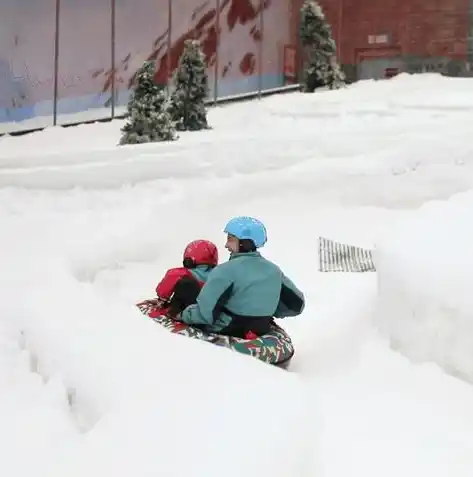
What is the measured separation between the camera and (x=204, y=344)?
4289 mm

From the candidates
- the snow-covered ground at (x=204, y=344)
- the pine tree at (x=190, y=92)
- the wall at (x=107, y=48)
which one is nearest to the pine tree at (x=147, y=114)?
the snow-covered ground at (x=204, y=344)

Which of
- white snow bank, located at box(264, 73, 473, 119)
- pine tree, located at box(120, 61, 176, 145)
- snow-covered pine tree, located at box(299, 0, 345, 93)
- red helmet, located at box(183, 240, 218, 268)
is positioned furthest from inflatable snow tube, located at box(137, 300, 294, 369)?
snow-covered pine tree, located at box(299, 0, 345, 93)

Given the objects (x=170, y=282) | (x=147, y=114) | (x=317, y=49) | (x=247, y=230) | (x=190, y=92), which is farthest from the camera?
(x=317, y=49)

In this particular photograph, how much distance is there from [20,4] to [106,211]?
519cm

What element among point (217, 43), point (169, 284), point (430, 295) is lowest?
point (169, 284)

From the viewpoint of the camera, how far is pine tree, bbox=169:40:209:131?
13.1 meters

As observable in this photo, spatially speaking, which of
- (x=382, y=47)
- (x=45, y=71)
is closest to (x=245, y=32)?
(x=382, y=47)

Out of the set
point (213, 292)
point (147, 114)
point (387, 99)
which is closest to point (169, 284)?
point (213, 292)

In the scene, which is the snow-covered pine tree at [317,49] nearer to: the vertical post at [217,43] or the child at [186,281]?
the vertical post at [217,43]

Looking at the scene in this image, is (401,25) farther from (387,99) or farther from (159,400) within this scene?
(159,400)

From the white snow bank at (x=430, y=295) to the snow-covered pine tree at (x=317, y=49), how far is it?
13.3m

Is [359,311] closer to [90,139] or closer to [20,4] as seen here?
[90,139]

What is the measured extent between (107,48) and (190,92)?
2.14m

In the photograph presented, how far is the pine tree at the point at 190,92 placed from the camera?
13062 mm
